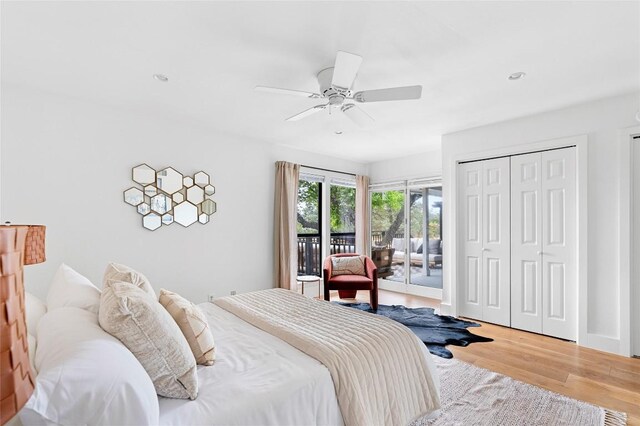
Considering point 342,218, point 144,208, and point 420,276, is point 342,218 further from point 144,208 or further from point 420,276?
point 144,208

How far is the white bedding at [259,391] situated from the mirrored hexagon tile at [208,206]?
256 centimetres

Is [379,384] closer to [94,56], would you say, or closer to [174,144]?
[94,56]

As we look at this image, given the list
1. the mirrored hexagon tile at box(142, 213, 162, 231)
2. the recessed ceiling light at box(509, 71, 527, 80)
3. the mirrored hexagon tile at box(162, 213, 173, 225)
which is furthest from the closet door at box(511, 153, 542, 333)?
the mirrored hexagon tile at box(142, 213, 162, 231)

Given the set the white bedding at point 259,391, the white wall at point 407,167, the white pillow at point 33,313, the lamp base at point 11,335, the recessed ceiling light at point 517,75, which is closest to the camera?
the lamp base at point 11,335

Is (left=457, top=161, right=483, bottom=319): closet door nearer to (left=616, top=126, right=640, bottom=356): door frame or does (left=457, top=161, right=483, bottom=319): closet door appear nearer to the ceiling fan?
(left=616, top=126, right=640, bottom=356): door frame

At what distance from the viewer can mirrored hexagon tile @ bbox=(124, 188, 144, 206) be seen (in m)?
3.52

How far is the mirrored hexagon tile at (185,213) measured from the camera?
3.89m

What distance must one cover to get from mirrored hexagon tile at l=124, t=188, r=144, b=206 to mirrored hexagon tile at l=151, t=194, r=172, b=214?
0.41ft

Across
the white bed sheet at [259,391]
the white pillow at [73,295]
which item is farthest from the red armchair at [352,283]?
the white pillow at [73,295]

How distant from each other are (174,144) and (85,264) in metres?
1.61

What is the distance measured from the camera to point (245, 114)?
3646 mm

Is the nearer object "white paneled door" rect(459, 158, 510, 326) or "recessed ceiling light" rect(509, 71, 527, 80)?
"recessed ceiling light" rect(509, 71, 527, 80)

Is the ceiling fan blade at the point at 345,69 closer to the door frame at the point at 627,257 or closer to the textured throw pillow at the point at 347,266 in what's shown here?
the door frame at the point at 627,257

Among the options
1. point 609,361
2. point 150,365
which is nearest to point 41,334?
point 150,365
